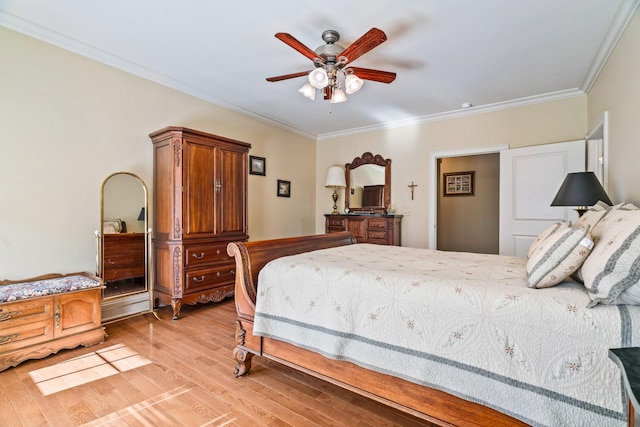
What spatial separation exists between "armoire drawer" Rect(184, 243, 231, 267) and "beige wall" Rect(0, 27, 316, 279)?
0.86 m

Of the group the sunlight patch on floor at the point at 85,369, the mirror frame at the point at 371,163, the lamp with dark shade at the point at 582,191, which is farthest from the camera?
the mirror frame at the point at 371,163

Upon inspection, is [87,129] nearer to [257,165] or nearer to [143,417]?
[257,165]

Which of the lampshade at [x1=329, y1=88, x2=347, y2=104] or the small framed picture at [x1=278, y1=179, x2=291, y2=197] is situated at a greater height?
the lampshade at [x1=329, y1=88, x2=347, y2=104]

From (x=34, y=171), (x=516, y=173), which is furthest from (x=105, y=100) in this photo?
(x=516, y=173)

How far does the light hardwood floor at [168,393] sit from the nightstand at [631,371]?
3.49 feet

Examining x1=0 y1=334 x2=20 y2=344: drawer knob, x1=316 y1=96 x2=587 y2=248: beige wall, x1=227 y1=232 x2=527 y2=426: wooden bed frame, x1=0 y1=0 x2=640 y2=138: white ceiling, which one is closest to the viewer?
x1=227 y1=232 x2=527 y2=426: wooden bed frame

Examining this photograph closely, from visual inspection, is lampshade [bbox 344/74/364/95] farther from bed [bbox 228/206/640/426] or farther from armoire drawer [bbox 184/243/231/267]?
armoire drawer [bbox 184/243/231/267]

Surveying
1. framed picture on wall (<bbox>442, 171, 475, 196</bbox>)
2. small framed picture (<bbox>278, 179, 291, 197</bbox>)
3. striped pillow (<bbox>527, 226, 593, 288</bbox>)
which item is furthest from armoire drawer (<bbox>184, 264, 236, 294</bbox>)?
framed picture on wall (<bbox>442, 171, 475, 196</bbox>)

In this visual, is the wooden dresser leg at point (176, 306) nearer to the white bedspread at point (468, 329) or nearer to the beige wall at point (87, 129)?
the beige wall at point (87, 129)

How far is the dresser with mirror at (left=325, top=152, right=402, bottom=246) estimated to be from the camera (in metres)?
4.71

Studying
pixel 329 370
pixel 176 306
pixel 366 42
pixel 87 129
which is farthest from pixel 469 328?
pixel 87 129

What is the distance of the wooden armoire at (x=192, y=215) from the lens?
3092 mm

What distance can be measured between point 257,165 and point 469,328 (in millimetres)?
4020

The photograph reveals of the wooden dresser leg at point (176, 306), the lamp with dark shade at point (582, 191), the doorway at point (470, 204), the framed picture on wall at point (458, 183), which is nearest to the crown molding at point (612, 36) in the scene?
the lamp with dark shade at point (582, 191)
